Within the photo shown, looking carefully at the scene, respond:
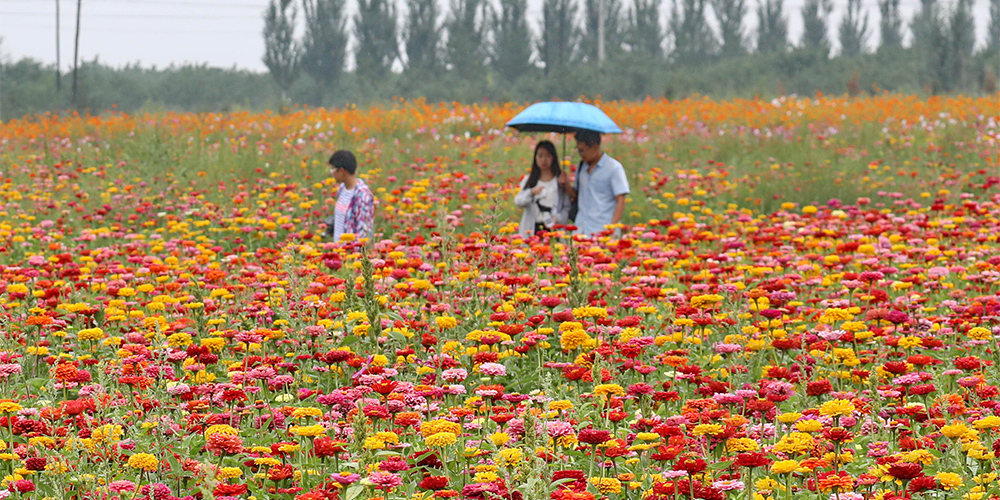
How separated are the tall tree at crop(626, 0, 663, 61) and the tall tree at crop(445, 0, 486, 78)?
816cm

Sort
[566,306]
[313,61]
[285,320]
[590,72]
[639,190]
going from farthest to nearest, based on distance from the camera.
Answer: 1. [313,61]
2. [590,72]
3. [639,190]
4. [566,306]
5. [285,320]

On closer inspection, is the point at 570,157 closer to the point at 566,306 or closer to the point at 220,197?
the point at 220,197

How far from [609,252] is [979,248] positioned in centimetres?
237

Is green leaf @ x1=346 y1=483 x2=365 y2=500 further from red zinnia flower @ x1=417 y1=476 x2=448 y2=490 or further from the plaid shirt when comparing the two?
the plaid shirt

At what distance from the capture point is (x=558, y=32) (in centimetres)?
4666

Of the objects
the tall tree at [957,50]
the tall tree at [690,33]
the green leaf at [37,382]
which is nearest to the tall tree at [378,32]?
the tall tree at [690,33]

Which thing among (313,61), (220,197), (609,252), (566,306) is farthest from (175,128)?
(313,61)

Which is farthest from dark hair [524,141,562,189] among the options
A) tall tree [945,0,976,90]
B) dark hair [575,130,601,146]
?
tall tree [945,0,976,90]

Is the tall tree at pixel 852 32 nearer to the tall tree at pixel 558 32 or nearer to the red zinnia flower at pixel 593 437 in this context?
the tall tree at pixel 558 32

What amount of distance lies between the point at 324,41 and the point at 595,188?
129 ft

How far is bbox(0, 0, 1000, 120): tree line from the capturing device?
36.2 meters

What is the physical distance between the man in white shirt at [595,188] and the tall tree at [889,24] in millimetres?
51094

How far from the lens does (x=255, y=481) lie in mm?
2768

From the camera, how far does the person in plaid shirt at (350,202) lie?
7.35 m
